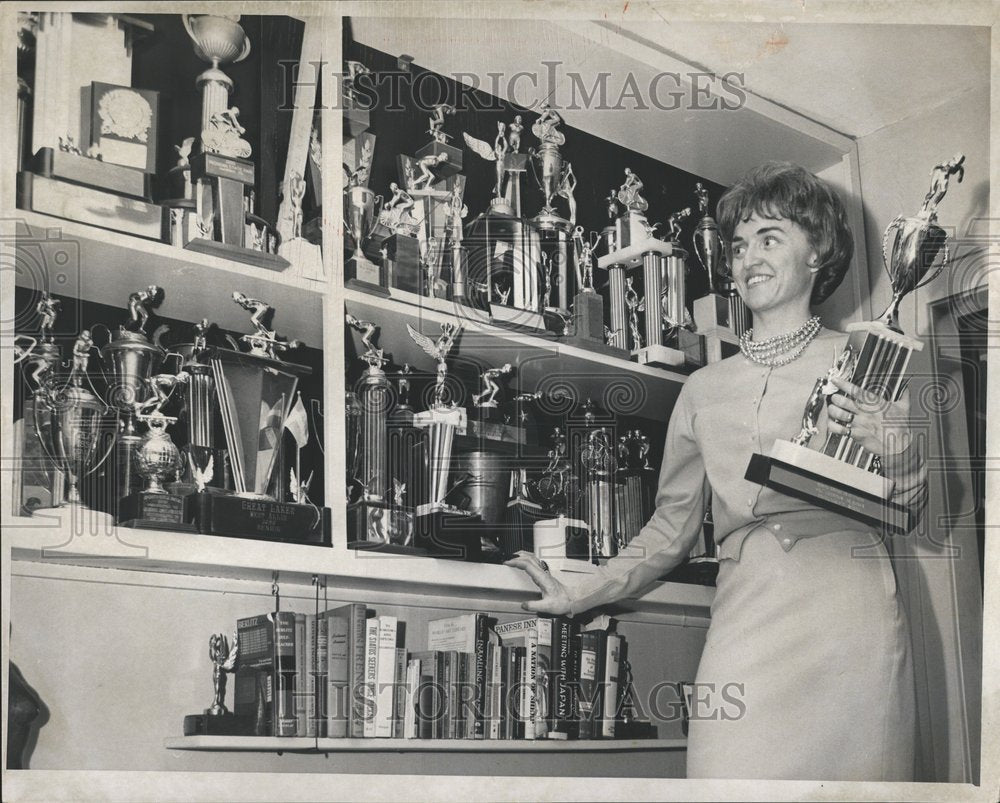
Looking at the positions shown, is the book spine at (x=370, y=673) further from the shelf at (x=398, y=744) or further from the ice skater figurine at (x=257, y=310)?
the ice skater figurine at (x=257, y=310)

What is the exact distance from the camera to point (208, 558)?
1.96 m

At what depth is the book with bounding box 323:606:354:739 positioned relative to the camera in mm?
2057

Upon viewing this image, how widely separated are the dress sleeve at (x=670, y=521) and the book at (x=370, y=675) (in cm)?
51

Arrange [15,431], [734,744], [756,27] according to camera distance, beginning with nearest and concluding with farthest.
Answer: [15,431], [734,744], [756,27]

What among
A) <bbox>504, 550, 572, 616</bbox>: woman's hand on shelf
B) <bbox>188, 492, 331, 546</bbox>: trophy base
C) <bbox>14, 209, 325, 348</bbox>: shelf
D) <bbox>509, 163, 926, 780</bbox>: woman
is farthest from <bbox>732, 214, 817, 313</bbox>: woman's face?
<bbox>188, 492, 331, 546</bbox>: trophy base

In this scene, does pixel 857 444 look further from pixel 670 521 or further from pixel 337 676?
pixel 337 676

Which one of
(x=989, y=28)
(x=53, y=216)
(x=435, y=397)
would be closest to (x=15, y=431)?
(x=53, y=216)

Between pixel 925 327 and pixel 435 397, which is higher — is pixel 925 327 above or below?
above

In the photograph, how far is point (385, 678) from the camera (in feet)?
6.97

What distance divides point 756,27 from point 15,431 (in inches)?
63.5

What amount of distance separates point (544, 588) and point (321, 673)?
484mm

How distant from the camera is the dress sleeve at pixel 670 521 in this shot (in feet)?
→ 7.91

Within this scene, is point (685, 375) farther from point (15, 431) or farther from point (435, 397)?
point (15, 431)

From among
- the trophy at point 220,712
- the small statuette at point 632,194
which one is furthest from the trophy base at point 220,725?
the small statuette at point 632,194
